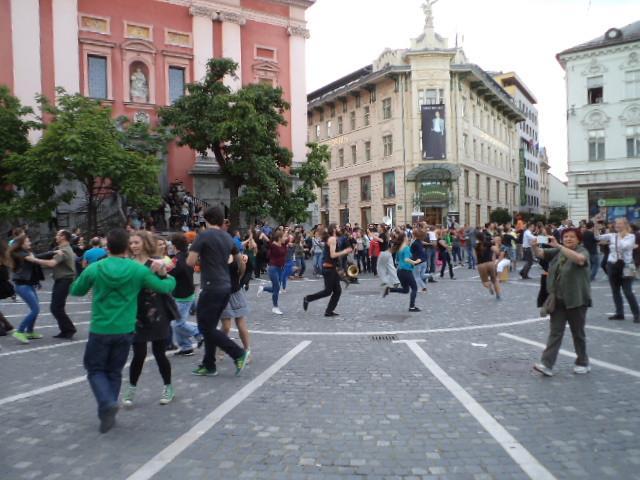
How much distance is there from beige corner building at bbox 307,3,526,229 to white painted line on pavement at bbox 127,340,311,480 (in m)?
35.1

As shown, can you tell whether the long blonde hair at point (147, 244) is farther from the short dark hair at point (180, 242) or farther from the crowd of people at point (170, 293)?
the short dark hair at point (180, 242)

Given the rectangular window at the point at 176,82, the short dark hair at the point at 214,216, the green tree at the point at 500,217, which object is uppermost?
the rectangular window at the point at 176,82

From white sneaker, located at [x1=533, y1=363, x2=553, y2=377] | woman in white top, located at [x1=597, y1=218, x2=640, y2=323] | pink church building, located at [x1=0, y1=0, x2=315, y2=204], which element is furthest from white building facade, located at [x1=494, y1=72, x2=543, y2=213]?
white sneaker, located at [x1=533, y1=363, x2=553, y2=377]

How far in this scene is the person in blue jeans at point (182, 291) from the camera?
7.49m

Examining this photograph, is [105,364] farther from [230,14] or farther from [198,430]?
[230,14]

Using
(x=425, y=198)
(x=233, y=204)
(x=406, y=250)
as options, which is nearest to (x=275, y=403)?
(x=406, y=250)

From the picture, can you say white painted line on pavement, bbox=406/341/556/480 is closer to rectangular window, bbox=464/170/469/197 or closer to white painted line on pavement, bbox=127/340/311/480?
white painted line on pavement, bbox=127/340/311/480

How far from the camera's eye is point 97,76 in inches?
1076

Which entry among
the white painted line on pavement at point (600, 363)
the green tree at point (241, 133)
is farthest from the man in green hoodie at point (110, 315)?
the green tree at point (241, 133)

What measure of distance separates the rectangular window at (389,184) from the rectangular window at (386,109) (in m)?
4.72

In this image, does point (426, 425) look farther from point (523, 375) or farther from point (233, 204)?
point (233, 204)

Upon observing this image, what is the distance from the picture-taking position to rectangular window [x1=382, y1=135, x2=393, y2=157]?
1784 inches

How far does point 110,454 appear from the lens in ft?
13.8

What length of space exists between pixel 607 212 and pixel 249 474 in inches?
1614
